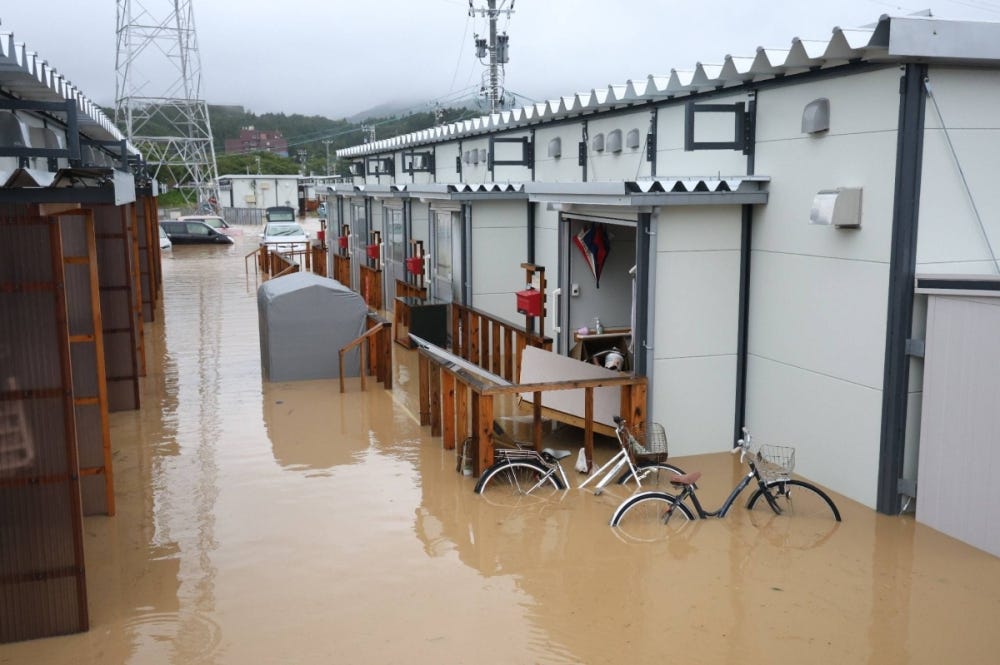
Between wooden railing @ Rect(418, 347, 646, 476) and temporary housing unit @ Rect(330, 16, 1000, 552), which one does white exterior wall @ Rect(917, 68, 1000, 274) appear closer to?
temporary housing unit @ Rect(330, 16, 1000, 552)

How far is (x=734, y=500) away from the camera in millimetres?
8062

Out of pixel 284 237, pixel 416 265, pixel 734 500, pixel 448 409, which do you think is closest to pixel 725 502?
pixel 734 500

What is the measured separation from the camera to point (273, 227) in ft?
122

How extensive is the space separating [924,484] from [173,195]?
3146 inches

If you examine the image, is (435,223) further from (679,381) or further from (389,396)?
(679,381)

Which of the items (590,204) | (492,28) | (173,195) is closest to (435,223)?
(590,204)

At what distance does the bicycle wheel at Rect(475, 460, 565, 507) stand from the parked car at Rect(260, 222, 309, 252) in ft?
86.0

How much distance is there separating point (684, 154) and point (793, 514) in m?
4.72

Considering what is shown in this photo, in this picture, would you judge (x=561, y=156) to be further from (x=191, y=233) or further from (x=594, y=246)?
(x=191, y=233)

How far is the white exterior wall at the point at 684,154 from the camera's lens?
32.2 ft

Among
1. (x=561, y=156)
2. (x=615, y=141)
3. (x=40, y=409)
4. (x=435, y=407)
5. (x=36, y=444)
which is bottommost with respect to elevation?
(x=435, y=407)

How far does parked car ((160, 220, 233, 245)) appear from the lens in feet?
137

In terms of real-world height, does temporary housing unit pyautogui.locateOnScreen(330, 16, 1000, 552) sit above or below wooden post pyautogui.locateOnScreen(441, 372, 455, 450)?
above

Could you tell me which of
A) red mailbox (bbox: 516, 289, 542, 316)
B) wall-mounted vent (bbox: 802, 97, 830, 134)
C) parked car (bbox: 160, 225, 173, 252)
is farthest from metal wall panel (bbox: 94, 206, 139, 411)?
parked car (bbox: 160, 225, 173, 252)
